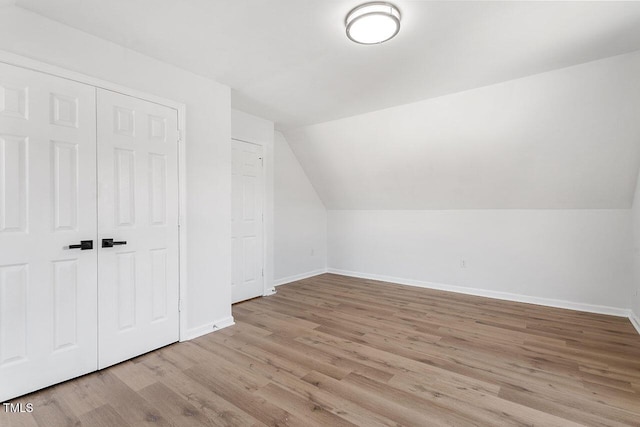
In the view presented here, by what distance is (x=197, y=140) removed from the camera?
298cm

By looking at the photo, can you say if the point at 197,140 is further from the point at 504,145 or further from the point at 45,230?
the point at 504,145

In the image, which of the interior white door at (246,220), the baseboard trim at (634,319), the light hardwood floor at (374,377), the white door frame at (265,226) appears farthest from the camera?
the white door frame at (265,226)

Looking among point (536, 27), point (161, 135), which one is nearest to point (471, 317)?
point (536, 27)

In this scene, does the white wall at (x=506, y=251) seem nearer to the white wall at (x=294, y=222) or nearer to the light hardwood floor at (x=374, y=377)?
the light hardwood floor at (x=374, y=377)

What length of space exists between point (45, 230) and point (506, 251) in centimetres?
489

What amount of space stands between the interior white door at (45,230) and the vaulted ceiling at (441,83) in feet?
1.98

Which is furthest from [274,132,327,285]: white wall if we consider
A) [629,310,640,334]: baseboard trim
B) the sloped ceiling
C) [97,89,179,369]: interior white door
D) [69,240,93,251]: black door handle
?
[629,310,640,334]: baseboard trim

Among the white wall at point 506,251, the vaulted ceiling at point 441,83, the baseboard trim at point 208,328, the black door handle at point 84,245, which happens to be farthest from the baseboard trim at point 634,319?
the black door handle at point 84,245

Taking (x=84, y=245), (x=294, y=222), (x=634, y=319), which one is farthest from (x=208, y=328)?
(x=634, y=319)

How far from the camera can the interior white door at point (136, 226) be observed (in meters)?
2.38

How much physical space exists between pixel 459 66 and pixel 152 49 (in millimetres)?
2643

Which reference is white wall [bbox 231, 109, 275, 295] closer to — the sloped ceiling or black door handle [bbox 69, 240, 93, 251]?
the sloped ceiling

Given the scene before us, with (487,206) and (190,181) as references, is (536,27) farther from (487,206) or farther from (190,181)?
(190,181)

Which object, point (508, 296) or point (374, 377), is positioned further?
point (508, 296)
